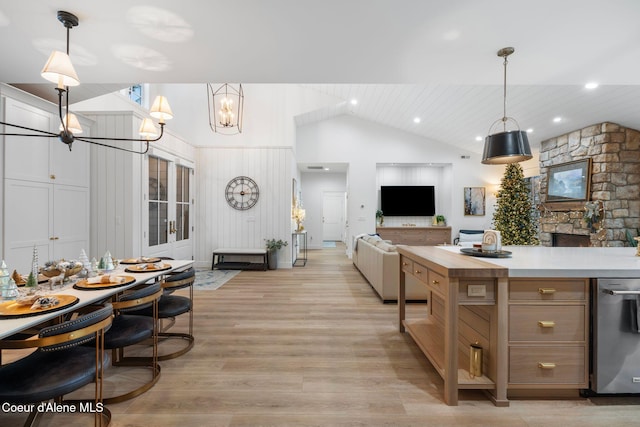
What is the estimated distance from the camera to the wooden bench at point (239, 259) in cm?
627

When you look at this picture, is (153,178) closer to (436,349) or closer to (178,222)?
(178,222)

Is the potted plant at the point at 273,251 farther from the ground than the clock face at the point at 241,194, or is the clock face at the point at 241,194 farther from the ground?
the clock face at the point at 241,194

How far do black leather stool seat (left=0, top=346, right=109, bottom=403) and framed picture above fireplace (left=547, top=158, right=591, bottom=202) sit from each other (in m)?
7.01

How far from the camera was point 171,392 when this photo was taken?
2018 millimetres

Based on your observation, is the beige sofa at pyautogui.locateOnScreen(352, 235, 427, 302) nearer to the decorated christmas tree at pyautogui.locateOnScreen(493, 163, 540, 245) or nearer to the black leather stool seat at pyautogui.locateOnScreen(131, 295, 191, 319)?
the black leather stool seat at pyautogui.locateOnScreen(131, 295, 191, 319)

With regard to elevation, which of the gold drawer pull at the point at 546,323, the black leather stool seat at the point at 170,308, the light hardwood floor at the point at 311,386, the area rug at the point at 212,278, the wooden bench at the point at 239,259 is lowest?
the area rug at the point at 212,278

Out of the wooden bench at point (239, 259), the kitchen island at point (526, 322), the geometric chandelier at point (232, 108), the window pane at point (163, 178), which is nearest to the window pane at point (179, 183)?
the window pane at point (163, 178)

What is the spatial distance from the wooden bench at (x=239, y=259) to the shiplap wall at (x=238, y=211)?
0.80ft

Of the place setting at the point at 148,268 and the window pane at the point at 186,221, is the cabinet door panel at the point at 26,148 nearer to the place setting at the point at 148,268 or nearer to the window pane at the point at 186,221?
the place setting at the point at 148,268

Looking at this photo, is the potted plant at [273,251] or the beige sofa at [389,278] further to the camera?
the potted plant at [273,251]

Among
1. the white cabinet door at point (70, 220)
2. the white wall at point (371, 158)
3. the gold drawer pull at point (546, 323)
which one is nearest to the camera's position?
the gold drawer pull at point (546, 323)

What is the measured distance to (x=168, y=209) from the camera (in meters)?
5.39

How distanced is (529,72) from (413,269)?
2.22 m

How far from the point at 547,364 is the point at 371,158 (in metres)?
6.80
